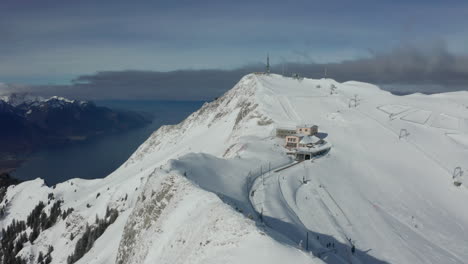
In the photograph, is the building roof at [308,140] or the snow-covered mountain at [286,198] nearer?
the snow-covered mountain at [286,198]

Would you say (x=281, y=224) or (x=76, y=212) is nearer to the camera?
(x=281, y=224)

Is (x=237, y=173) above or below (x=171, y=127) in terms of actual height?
above

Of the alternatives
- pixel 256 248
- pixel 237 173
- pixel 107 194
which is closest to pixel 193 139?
pixel 107 194

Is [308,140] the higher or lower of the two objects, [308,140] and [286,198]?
the higher

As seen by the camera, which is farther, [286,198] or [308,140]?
[308,140]

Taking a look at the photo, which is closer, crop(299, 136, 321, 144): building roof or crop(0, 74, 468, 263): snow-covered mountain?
crop(0, 74, 468, 263): snow-covered mountain

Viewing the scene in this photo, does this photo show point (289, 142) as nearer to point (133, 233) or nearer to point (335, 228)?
point (335, 228)

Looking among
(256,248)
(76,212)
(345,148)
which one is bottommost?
(76,212)

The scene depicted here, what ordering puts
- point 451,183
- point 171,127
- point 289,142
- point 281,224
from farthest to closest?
point 171,127 → point 289,142 → point 451,183 → point 281,224
